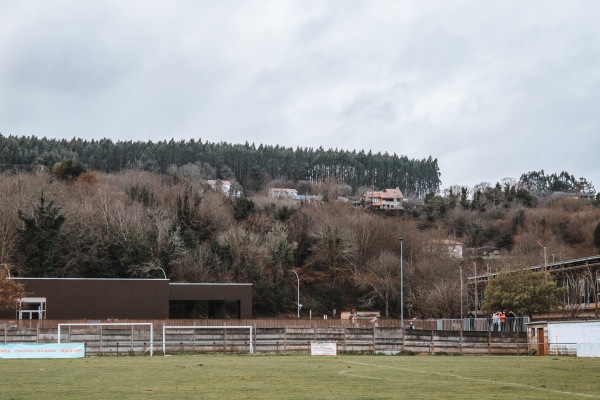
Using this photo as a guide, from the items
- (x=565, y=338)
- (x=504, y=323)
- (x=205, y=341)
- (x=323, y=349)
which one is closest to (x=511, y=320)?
(x=504, y=323)

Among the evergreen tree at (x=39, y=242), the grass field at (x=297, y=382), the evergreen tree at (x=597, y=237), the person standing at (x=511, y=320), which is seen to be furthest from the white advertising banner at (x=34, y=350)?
the evergreen tree at (x=597, y=237)

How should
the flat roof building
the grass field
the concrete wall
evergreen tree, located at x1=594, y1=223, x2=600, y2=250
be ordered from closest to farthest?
the grass field, the concrete wall, the flat roof building, evergreen tree, located at x1=594, y1=223, x2=600, y2=250

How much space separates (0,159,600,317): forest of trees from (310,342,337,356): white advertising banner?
175 ft

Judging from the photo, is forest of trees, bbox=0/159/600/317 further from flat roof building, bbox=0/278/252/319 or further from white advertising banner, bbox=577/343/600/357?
white advertising banner, bbox=577/343/600/357

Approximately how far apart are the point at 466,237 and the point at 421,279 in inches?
2196

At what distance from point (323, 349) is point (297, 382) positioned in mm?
24204

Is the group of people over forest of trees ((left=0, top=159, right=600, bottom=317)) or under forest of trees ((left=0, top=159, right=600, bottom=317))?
under

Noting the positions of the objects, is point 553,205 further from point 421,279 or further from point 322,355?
point 322,355

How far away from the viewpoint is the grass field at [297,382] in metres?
22.4

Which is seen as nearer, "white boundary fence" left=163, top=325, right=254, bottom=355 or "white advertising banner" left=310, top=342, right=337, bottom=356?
"white advertising banner" left=310, top=342, right=337, bottom=356

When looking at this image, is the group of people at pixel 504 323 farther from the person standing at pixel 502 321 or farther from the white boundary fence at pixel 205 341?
the white boundary fence at pixel 205 341

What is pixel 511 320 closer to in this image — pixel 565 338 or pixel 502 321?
pixel 502 321

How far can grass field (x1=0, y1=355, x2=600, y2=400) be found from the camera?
883 inches

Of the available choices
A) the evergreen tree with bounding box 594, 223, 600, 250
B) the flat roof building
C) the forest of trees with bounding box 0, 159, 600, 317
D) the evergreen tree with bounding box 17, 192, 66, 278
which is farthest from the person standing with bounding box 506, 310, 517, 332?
the evergreen tree with bounding box 594, 223, 600, 250
